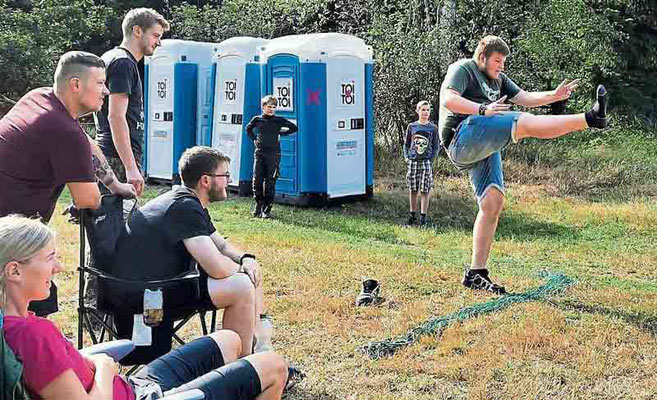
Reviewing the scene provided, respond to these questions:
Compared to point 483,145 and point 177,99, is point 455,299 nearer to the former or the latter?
point 483,145

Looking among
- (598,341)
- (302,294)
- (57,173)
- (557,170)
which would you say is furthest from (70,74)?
(557,170)

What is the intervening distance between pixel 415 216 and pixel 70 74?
6.69 meters

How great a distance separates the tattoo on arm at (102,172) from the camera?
3818 mm

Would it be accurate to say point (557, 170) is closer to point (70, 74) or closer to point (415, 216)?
point (415, 216)

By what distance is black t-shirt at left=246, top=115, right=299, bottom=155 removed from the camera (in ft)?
31.8

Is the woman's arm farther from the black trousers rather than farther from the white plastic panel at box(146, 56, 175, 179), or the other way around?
the white plastic panel at box(146, 56, 175, 179)

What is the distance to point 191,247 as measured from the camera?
11.1ft

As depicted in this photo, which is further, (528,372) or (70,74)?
(528,372)

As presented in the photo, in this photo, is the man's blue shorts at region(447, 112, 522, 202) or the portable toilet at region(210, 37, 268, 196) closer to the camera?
the man's blue shorts at region(447, 112, 522, 202)

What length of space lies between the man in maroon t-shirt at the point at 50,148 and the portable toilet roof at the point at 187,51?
9243 millimetres

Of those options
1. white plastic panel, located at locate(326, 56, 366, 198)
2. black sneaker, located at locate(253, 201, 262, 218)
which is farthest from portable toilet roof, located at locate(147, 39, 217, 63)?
black sneaker, located at locate(253, 201, 262, 218)

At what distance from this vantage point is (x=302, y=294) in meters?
5.41

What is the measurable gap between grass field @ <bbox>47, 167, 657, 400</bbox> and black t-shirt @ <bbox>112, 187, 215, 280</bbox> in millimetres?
876

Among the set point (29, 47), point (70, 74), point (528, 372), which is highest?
point (29, 47)
